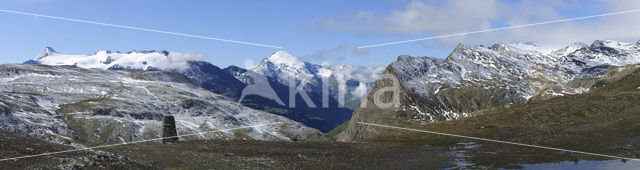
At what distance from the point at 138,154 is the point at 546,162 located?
30.3 m

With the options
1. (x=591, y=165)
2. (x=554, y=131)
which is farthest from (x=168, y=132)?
(x=554, y=131)

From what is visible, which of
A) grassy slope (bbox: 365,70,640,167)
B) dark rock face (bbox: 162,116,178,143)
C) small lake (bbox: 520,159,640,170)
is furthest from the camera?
dark rock face (bbox: 162,116,178,143)

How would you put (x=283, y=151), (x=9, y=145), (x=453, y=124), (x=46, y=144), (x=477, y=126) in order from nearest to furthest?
(x=9, y=145) → (x=46, y=144) → (x=283, y=151) → (x=477, y=126) → (x=453, y=124)

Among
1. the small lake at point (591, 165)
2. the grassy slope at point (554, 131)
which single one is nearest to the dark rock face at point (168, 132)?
the grassy slope at point (554, 131)

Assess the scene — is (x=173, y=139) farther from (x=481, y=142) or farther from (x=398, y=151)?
(x=481, y=142)

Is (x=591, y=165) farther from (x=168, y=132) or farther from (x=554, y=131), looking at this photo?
(x=168, y=132)

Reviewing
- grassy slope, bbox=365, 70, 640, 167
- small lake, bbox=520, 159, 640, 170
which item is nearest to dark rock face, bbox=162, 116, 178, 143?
grassy slope, bbox=365, 70, 640, 167

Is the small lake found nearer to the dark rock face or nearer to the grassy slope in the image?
the grassy slope

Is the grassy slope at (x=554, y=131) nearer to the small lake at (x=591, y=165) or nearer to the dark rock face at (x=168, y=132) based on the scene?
the small lake at (x=591, y=165)

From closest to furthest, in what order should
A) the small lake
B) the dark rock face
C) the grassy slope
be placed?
1. the small lake
2. the grassy slope
3. the dark rock face

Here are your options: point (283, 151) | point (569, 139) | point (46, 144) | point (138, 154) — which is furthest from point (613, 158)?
point (46, 144)

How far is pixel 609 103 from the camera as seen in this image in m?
64.7

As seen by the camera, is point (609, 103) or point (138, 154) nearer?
point (138, 154)

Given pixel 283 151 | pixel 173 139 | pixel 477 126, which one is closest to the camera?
pixel 283 151
